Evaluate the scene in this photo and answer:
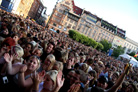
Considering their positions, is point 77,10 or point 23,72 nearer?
point 23,72

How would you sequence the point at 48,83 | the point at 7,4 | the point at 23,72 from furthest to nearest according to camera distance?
1. the point at 7,4
2. the point at 48,83
3. the point at 23,72

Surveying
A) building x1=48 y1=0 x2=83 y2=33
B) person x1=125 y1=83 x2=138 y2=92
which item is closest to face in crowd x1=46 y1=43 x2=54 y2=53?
person x1=125 y1=83 x2=138 y2=92

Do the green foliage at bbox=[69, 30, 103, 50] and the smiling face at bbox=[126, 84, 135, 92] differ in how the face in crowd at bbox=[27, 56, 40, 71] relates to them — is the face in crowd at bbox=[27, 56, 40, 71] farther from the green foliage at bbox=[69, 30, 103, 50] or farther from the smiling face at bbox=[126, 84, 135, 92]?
the green foliage at bbox=[69, 30, 103, 50]

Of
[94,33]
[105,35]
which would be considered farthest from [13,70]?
[105,35]

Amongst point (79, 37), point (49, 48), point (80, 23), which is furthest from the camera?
point (80, 23)

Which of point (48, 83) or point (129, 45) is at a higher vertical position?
point (129, 45)

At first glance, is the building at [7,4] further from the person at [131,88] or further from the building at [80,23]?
the person at [131,88]

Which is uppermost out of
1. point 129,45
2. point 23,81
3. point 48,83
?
point 129,45

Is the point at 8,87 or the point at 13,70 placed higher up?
the point at 13,70

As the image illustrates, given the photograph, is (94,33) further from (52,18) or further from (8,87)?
(8,87)

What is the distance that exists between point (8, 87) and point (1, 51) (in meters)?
0.98

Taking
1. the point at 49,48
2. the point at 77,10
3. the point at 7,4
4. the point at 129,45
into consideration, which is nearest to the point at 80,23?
the point at 77,10

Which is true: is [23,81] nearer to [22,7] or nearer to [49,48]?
[49,48]

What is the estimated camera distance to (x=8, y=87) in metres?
2.12
